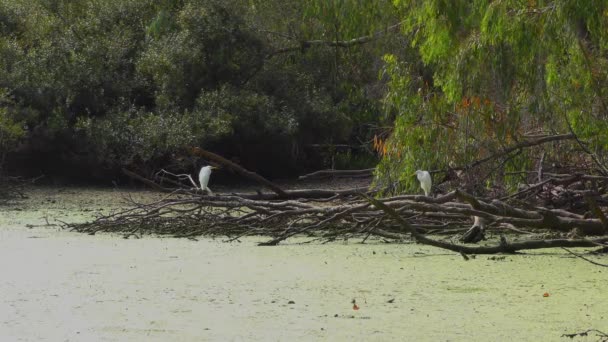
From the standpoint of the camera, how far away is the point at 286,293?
4.82 metres

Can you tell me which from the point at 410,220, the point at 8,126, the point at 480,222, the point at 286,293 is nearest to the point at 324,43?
the point at 8,126

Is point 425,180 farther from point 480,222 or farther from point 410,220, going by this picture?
point 480,222

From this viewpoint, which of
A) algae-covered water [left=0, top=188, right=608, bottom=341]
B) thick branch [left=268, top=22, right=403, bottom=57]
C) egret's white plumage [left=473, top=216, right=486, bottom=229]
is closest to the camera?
algae-covered water [left=0, top=188, right=608, bottom=341]

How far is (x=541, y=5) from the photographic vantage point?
6016 millimetres

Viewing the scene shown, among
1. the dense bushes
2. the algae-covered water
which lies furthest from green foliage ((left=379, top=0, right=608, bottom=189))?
the dense bushes

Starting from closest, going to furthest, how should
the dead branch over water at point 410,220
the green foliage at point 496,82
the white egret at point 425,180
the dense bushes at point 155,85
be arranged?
the dead branch over water at point 410,220, the green foliage at point 496,82, the white egret at point 425,180, the dense bushes at point 155,85

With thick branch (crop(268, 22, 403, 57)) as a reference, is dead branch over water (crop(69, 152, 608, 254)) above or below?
below

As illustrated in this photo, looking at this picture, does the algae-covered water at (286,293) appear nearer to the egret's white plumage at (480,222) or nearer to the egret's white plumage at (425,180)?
the egret's white plumage at (480,222)

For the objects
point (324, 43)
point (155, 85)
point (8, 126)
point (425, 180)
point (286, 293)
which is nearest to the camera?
point (286, 293)

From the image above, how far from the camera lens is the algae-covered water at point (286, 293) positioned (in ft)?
13.0

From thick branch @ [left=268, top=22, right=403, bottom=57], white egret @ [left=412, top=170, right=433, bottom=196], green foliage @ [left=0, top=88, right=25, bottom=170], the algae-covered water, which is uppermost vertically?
thick branch @ [left=268, top=22, right=403, bottom=57]

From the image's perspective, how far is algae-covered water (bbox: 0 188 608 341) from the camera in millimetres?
3957

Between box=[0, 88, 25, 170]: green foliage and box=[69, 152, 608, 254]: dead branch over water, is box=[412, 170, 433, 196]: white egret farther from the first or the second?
box=[0, 88, 25, 170]: green foliage

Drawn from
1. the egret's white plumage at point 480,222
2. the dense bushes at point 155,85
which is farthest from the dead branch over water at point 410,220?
the dense bushes at point 155,85
